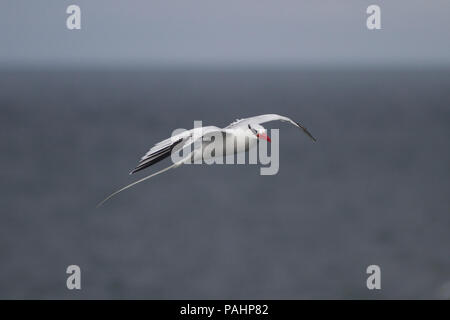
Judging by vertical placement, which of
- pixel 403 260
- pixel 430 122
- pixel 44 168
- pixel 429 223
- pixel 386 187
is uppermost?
pixel 430 122

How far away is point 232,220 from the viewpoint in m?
78.7

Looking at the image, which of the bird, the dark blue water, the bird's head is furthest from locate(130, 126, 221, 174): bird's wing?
the dark blue water

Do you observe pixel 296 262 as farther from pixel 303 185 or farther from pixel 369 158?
pixel 369 158

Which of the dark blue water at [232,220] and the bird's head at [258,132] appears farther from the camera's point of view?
the dark blue water at [232,220]

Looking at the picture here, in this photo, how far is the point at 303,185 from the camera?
91.4 m

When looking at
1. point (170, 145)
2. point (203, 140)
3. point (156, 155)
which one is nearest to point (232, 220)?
point (203, 140)

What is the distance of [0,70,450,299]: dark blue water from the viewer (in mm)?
60406

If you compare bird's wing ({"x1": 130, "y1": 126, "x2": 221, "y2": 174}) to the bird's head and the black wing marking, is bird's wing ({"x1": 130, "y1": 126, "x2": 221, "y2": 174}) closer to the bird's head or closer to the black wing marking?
the black wing marking

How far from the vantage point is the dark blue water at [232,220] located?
60406 millimetres

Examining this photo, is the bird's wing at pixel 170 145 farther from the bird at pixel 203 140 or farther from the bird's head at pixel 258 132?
the bird's head at pixel 258 132

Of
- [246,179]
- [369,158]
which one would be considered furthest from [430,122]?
[246,179]

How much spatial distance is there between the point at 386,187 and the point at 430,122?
53904mm

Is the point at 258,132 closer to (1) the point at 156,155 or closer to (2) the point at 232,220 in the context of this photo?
(1) the point at 156,155

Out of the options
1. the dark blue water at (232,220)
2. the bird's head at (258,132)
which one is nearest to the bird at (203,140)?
the bird's head at (258,132)
